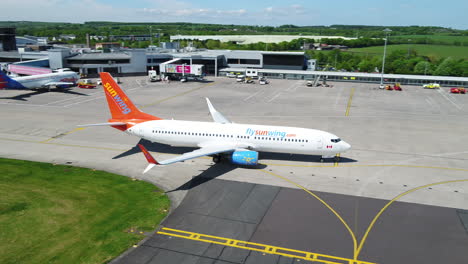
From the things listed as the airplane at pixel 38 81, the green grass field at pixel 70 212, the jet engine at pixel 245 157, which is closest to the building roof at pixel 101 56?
the airplane at pixel 38 81

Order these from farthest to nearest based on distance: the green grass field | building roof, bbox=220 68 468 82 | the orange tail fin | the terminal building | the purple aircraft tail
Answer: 1. the terminal building
2. building roof, bbox=220 68 468 82
3. the purple aircraft tail
4. the orange tail fin
5. the green grass field

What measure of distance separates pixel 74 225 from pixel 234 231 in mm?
14235

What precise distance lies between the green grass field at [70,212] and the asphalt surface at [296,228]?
2650 mm

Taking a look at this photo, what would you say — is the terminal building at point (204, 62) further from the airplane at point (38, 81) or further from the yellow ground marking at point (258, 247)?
the yellow ground marking at point (258, 247)

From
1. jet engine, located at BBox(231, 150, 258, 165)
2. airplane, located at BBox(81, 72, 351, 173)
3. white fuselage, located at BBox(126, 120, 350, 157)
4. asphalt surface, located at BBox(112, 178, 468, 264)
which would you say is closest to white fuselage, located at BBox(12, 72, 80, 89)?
airplane, located at BBox(81, 72, 351, 173)

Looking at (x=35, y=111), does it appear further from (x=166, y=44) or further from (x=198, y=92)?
(x=166, y=44)

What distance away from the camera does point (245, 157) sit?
41844 millimetres

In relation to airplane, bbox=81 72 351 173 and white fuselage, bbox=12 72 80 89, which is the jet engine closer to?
airplane, bbox=81 72 351 173

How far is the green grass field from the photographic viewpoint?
26.4 m

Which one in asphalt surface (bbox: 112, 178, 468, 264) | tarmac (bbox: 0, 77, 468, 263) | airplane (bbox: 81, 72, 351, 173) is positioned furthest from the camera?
airplane (bbox: 81, 72, 351, 173)

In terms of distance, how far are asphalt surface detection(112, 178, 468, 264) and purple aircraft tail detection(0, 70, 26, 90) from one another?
72.5m

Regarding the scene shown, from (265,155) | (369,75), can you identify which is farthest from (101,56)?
(265,155)

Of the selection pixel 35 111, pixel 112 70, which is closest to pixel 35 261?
pixel 35 111

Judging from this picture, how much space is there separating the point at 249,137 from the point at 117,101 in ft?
63.6
